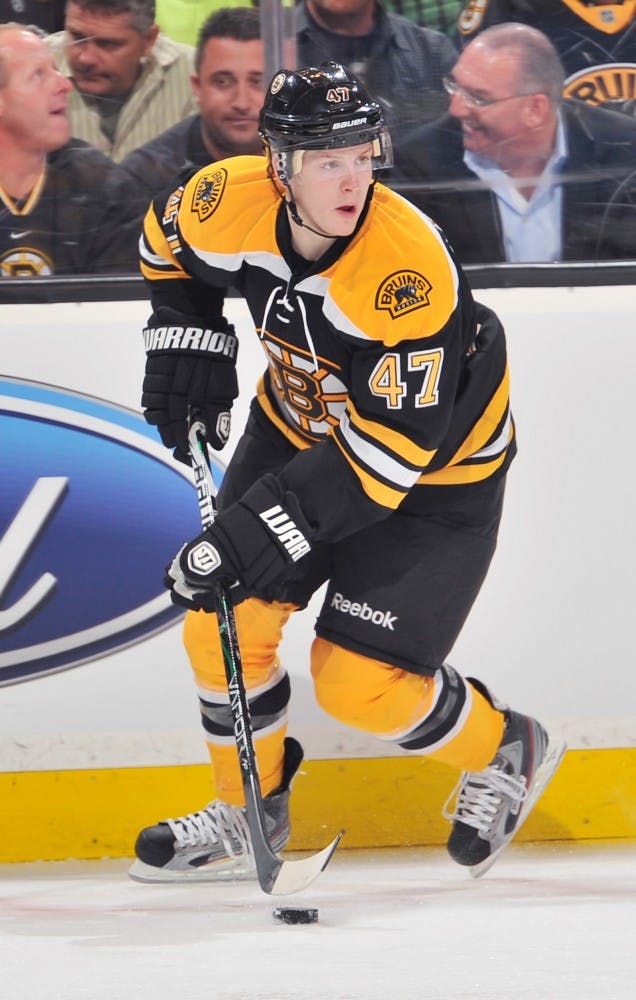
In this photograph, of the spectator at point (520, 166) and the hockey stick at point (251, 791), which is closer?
the hockey stick at point (251, 791)

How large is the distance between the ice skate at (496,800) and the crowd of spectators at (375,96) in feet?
3.13

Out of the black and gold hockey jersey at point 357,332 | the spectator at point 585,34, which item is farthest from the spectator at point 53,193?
the spectator at point 585,34

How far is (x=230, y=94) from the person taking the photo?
9.05 feet

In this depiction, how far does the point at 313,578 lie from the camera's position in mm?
2367

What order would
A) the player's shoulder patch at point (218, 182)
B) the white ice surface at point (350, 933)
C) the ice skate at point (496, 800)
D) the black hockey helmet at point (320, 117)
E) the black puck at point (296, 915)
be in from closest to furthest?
1. the white ice surface at point (350, 933)
2. the black hockey helmet at point (320, 117)
3. the black puck at point (296, 915)
4. the player's shoulder patch at point (218, 182)
5. the ice skate at point (496, 800)

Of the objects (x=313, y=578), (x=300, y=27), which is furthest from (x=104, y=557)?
(x=300, y=27)

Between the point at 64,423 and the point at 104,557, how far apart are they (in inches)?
10.7

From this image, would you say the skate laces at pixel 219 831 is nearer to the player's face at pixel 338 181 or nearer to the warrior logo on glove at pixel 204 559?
the warrior logo on glove at pixel 204 559

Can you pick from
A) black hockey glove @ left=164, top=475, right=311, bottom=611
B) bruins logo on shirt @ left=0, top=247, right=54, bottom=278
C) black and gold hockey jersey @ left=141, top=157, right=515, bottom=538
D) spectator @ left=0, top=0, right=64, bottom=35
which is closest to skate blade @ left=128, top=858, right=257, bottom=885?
black hockey glove @ left=164, top=475, right=311, bottom=611

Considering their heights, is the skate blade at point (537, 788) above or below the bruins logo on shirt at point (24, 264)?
below

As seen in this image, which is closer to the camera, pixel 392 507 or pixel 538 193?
pixel 392 507

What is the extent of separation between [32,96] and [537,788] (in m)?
1.65

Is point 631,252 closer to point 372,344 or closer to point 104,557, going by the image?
point 372,344

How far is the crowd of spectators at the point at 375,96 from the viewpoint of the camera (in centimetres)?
274
